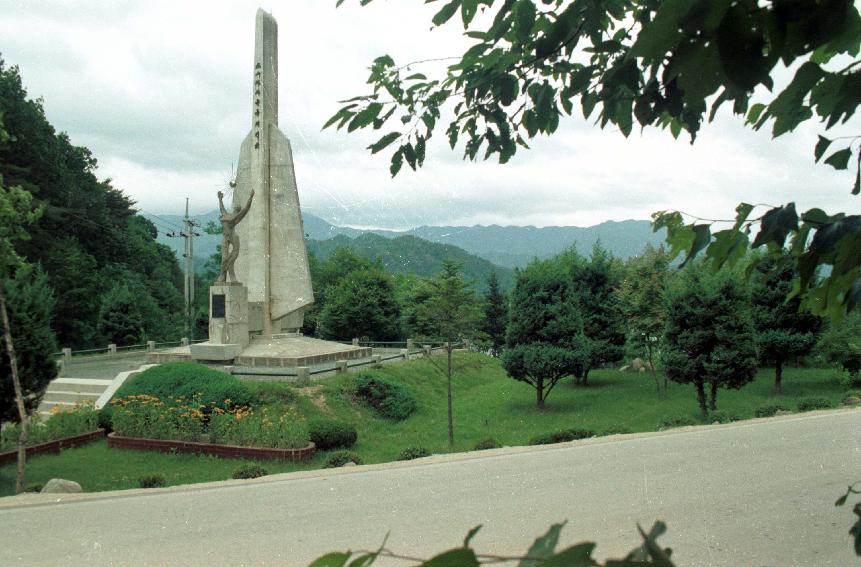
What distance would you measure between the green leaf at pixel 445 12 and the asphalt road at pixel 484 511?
3.38 meters

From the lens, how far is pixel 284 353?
822 inches

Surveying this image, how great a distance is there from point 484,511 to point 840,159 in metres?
5.54

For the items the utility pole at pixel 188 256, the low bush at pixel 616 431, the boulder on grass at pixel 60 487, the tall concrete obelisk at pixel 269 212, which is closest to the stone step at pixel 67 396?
the tall concrete obelisk at pixel 269 212

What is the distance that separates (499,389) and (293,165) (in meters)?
11.2

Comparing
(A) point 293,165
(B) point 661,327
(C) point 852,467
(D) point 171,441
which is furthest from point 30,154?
(C) point 852,467

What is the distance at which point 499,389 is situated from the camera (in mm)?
24062

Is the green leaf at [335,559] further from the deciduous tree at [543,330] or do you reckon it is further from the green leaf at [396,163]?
the deciduous tree at [543,330]

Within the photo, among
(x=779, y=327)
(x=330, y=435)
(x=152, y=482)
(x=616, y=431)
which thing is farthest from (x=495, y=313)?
(x=152, y=482)

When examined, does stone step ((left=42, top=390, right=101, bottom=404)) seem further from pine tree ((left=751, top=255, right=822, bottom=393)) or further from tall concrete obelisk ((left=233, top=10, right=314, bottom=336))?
pine tree ((left=751, top=255, right=822, bottom=393))

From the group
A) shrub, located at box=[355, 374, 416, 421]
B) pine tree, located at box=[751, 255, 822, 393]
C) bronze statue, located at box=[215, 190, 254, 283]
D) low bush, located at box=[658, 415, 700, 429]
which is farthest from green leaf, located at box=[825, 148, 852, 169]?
pine tree, located at box=[751, 255, 822, 393]

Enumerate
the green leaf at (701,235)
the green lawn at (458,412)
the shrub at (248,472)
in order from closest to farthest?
1. the green leaf at (701,235)
2. the shrub at (248,472)
3. the green lawn at (458,412)

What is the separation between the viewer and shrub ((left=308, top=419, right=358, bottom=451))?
13258mm

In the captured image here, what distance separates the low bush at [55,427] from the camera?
39.2 feet

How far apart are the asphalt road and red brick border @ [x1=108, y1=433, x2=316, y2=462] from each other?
3.44 m
